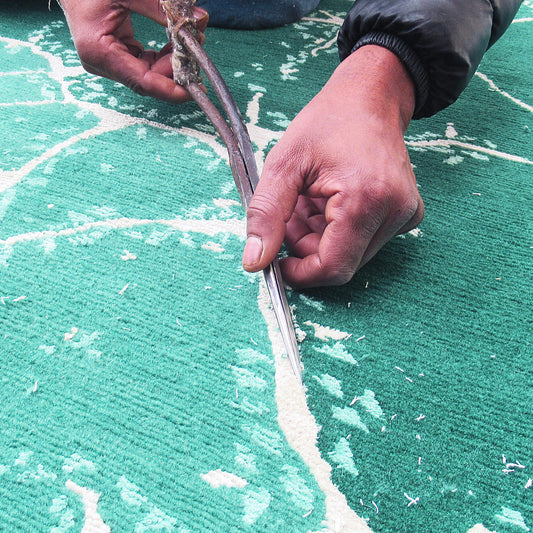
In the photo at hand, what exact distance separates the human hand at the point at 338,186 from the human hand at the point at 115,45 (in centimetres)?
27

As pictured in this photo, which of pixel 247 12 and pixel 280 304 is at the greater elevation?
pixel 247 12

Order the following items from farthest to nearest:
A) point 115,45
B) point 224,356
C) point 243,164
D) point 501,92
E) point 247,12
Result: point 247,12
point 501,92
point 115,45
point 243,164
point 224,356

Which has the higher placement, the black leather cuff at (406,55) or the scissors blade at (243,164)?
the black leather cuff at (406,55)

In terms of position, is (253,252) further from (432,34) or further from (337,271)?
(432,34)

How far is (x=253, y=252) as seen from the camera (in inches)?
17.1

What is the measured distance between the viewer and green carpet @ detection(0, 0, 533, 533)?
1.17 ft

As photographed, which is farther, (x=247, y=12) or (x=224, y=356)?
(x=247, y=12)

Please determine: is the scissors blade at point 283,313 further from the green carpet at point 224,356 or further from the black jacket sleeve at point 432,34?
the black jacket sleeve at point 432,34

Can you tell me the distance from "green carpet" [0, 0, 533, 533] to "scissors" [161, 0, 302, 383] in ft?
0.08

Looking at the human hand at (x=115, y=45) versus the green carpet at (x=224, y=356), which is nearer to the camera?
the green carpet at (x=224, y=356)

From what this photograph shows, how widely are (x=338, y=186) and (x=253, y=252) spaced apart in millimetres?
97

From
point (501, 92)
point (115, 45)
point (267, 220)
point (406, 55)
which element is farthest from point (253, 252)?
point (501, 92)

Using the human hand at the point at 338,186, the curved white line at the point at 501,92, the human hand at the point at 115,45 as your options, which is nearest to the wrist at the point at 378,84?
the human hand at the point at 338,186

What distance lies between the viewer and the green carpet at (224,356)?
0.36m
